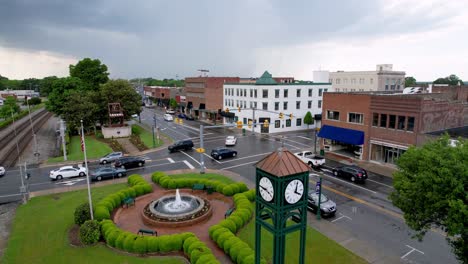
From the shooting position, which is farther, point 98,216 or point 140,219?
point 140,219

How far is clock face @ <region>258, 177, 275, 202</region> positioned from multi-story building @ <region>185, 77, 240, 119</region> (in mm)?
64014

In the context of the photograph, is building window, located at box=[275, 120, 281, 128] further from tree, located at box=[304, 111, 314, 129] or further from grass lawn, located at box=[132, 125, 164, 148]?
grass lawn, located at box=[132, 125, 164, 148]

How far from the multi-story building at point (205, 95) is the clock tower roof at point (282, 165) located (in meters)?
64.1

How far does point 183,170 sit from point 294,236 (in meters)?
18.7

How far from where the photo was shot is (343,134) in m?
41.6

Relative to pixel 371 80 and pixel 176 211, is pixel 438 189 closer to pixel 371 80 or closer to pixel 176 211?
pixel 176 211

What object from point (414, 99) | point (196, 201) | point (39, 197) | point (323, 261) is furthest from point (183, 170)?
point (414, 99)

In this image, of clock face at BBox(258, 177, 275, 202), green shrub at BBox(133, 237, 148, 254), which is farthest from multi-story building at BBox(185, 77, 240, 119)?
clock face at BBox(258, 177, 275, 202)

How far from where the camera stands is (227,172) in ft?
115

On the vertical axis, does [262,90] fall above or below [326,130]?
above

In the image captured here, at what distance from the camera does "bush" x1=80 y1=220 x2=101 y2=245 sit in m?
19.1

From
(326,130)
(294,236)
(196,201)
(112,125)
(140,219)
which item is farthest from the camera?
(112,125)

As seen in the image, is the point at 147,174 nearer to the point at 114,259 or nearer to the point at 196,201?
the point at 196,201

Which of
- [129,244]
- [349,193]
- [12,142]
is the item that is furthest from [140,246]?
[12,142]
